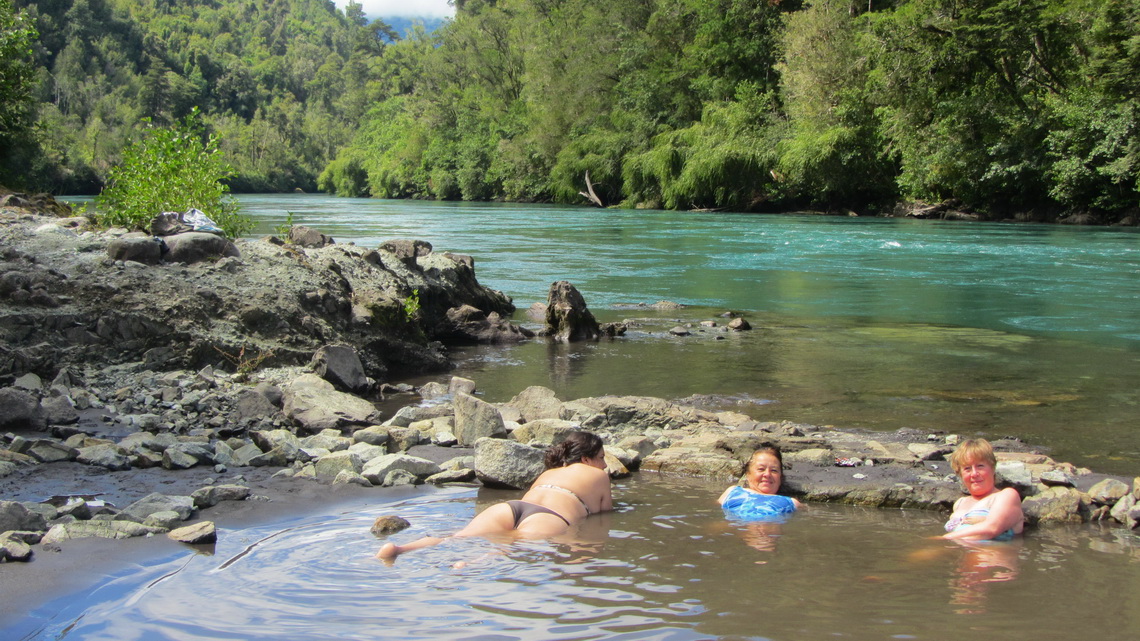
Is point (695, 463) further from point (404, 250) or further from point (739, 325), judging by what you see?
point (404, 250)

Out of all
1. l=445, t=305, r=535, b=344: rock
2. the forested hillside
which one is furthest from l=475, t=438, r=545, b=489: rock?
the forested hillside

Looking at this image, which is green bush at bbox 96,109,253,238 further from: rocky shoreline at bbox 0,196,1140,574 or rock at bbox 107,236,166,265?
rock at bbox 107,236,166,265

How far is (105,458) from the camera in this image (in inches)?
254

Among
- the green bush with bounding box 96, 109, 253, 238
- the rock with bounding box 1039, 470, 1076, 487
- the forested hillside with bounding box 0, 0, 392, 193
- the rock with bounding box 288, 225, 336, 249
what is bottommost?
the rock with bounding box 1039, 470, 1076, 487

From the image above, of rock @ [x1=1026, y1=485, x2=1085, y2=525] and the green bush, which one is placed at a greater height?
the green bush

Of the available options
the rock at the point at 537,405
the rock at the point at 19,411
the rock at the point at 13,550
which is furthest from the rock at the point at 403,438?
the rock at the point at 13,550

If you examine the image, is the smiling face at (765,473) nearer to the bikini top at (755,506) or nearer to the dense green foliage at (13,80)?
the bikini top at (755,506)

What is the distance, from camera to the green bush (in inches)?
482

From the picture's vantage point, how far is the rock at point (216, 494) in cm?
568

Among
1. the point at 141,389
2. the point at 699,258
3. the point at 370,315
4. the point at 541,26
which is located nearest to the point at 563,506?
the point at 141,389

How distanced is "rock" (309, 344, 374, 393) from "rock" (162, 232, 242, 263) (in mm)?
2050

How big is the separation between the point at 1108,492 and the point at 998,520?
95 centimetres

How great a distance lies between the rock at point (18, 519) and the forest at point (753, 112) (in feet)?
43.8

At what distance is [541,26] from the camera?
241 ft
